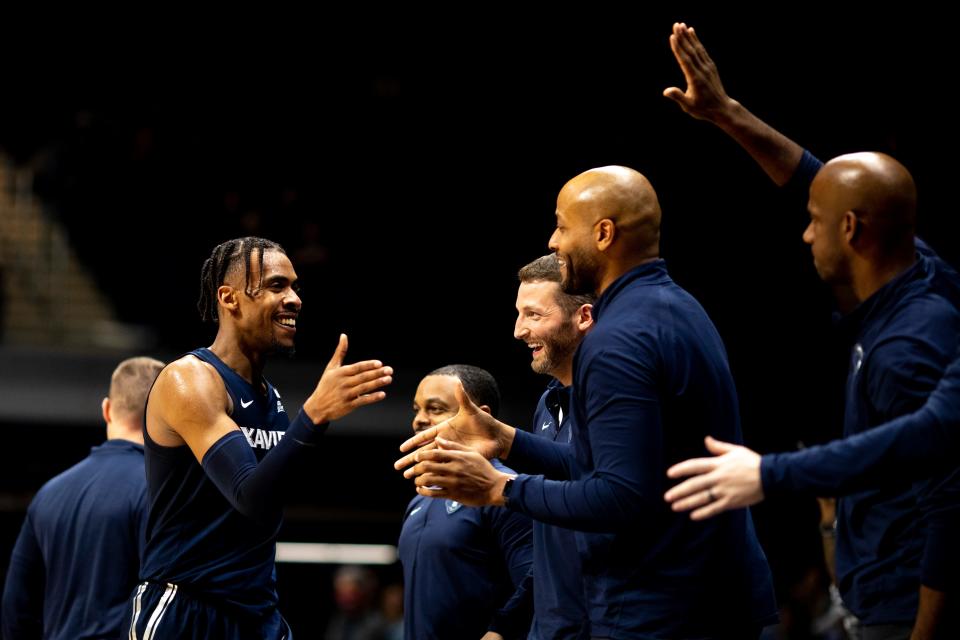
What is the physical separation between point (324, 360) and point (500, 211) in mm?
1830

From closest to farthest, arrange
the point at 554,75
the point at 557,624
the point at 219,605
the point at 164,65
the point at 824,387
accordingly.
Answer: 1. the point at 557,624
2. the point at 219,605
3. the point at 824,387
4. the point at 554,75
5. the point at 164,65

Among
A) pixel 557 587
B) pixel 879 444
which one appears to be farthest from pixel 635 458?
pixel 557 587

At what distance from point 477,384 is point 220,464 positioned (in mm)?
1247

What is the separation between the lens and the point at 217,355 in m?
4.04

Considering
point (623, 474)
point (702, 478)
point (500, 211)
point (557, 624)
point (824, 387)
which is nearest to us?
point (702, 478)

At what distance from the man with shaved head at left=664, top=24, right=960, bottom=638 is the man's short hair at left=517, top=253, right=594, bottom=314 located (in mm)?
1271

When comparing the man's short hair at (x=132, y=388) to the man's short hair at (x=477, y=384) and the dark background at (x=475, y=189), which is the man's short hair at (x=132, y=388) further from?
the dark background at (x=475, y=189)

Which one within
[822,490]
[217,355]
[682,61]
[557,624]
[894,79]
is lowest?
[557,624]

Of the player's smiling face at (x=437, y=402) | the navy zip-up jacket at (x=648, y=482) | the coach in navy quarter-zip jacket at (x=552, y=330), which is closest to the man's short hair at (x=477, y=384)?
the player's smiling face at (x=437, y=402)

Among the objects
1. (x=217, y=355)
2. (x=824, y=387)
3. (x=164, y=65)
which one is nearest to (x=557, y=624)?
(x=217, y=355)

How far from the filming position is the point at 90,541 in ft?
16.0

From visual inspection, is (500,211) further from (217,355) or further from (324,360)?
(217,355)

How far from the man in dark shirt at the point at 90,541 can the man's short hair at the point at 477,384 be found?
4.36ft

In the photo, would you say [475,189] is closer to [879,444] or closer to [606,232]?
[606,232]
